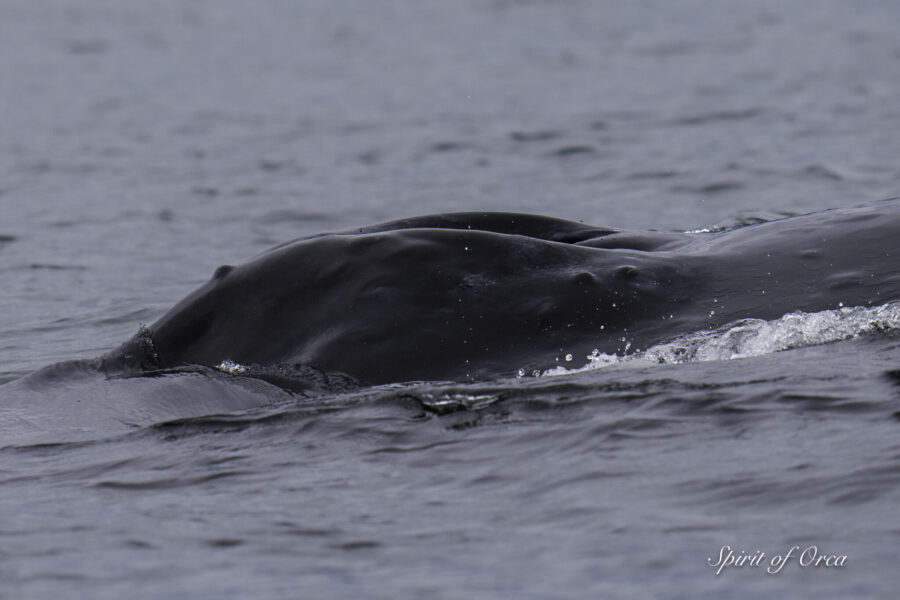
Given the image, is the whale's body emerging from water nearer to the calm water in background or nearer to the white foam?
the white foam

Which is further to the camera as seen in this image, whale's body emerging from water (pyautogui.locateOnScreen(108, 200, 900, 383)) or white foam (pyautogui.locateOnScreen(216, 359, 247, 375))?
white foam (pyautogui.locateOnScreen(216, 359, 247, 375))

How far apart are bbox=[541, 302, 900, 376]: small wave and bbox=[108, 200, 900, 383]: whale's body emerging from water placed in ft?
0.16

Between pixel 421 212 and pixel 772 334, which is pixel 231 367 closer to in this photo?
pixel 772 334

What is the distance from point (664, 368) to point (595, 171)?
10654mm

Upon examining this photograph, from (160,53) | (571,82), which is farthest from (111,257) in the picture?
(160,53)

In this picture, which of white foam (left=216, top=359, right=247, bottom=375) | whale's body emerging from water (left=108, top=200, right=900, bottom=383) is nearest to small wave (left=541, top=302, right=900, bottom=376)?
whale's body emerging from water (left=108, top=200, right=900, bottom=383)

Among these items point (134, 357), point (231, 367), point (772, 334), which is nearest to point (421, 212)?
point (134, 357)

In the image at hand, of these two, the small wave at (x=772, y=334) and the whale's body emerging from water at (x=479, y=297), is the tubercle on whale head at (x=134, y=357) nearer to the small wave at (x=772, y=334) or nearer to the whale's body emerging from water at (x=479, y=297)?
the whale's body emerging from water at (x=479, y=297)

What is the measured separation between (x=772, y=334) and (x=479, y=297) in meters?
1.34

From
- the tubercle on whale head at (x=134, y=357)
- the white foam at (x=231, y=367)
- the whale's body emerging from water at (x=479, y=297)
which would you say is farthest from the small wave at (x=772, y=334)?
the tubercle on whale head at (x=134, y=357)

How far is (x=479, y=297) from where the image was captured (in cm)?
746

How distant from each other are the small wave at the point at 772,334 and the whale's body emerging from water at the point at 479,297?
0.16 feet

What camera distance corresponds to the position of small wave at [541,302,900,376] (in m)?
7.35

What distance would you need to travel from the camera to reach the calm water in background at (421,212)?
5.75 m
